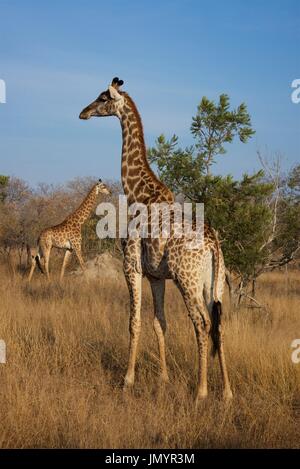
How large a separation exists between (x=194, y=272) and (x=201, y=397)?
1100mm

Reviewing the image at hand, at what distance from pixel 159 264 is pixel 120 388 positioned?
1261mm

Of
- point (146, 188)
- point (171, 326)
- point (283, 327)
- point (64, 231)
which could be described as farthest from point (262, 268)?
point (64, 231)

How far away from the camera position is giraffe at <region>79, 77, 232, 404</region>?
4961mm

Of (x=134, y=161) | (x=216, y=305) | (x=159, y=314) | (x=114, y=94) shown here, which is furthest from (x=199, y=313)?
(x=114, y=94)

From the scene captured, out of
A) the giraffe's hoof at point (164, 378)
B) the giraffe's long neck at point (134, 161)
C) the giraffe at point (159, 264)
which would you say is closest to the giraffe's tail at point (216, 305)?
the giraffe at point (159, 264)

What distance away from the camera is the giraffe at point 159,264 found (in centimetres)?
496

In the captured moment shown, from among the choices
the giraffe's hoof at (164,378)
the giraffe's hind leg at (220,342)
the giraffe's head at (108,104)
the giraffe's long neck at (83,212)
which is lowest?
the giraffe's hoof at (164,378)

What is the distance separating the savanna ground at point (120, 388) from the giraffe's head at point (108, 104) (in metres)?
2.66

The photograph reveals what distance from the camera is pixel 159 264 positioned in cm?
527

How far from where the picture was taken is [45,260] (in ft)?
46.8

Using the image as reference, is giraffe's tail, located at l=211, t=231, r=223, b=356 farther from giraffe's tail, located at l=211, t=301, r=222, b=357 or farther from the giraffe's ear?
the giraffe's ear

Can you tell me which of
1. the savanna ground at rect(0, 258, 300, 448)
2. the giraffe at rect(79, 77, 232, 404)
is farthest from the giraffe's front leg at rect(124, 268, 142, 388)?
the savanna ground at rect(0, 258, 300, 448)

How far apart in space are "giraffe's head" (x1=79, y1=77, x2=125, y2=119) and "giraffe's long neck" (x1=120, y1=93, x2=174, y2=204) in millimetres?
81

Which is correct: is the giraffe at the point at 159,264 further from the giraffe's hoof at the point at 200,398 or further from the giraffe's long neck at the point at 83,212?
Result: the giraffe's long neck at the point at 83,212
